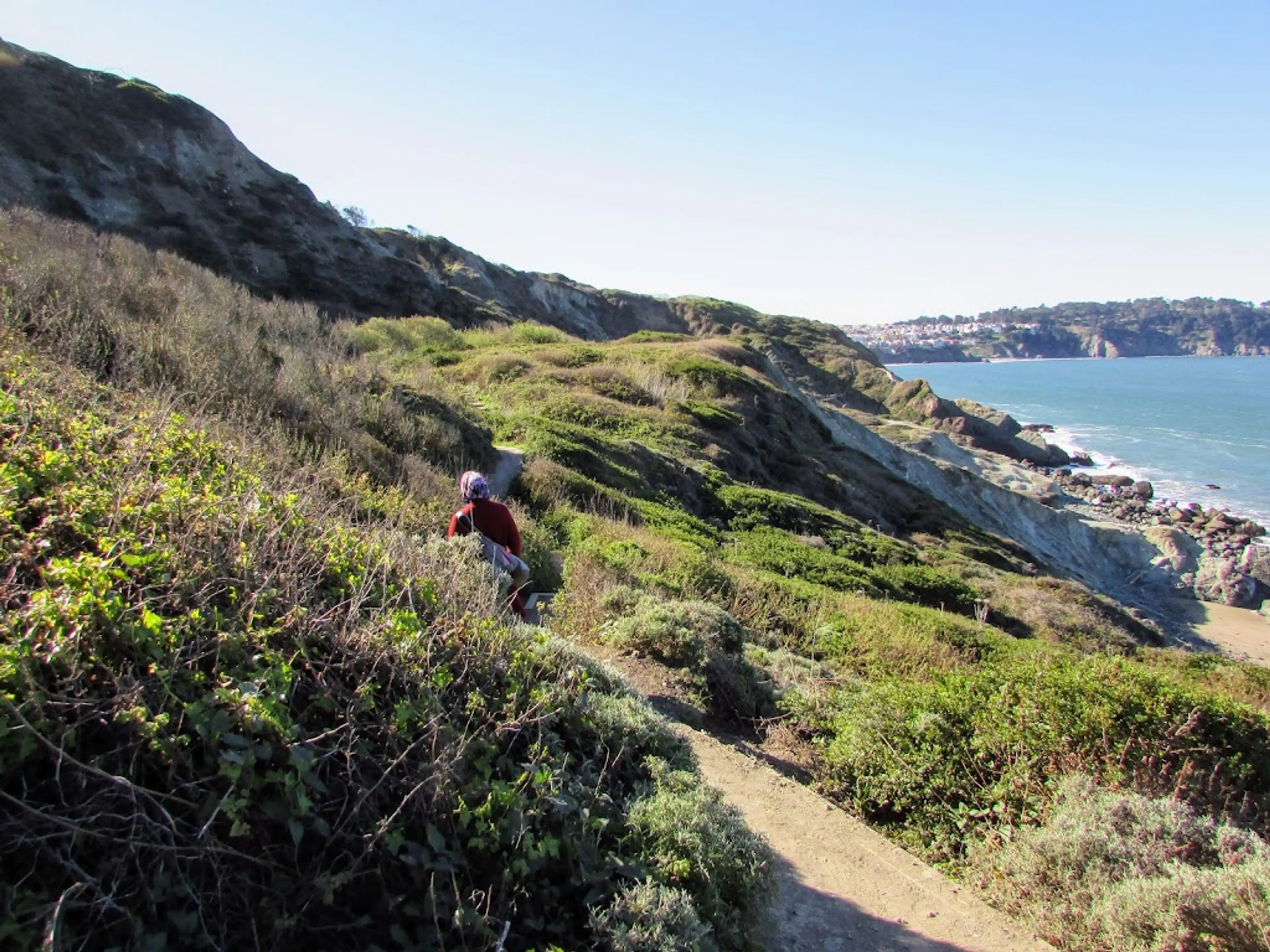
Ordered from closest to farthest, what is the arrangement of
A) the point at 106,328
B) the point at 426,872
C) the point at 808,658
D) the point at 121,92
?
the point at 426,872
the point at 106,328
the point at 808,658
the point at 121,92

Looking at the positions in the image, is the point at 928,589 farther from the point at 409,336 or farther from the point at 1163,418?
the point at 1163,418

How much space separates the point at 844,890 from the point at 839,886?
0.05m

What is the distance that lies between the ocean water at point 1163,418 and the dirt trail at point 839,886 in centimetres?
5232

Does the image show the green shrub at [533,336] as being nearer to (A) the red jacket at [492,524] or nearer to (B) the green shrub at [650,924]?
(A) the red jacket at [492,524]

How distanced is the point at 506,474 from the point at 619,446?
5.30 metres

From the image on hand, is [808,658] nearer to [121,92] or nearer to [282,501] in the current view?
[282,501]

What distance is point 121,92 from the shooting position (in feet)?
139

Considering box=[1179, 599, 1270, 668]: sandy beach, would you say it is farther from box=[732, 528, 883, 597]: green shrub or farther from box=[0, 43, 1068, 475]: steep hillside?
box=[0, 43, 1068, 475]: steep hillside

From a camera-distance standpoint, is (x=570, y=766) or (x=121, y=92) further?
(x=121, y=92)

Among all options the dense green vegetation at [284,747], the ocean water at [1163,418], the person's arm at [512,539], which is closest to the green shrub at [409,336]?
the person's arm at [512,539]

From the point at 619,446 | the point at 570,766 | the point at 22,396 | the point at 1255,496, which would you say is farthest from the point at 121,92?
the point at 1255,496

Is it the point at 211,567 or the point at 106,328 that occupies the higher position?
the point at 106,328

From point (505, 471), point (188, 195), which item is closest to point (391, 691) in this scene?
point (505, 471)

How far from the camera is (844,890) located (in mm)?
4844
